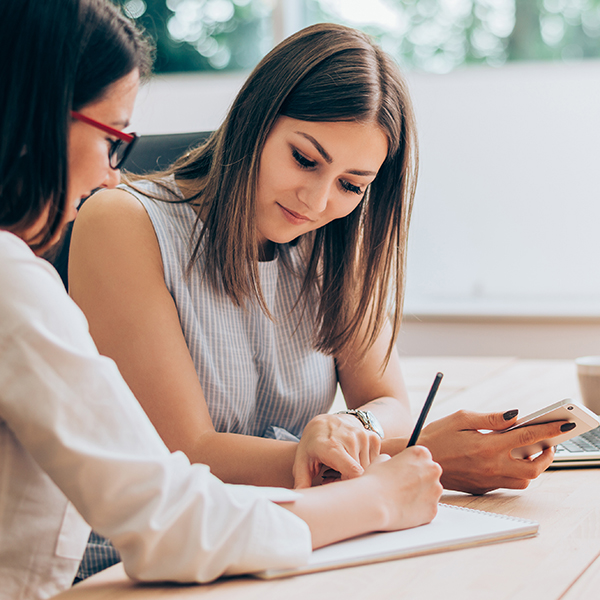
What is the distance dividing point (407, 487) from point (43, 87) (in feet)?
1.71

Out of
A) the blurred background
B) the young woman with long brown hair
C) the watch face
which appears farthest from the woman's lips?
the blurred background

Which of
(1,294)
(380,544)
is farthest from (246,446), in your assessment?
(1,294)

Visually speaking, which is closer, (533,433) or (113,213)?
(533,433)

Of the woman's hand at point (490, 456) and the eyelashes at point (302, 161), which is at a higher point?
the eyelashes at point (302, 161)

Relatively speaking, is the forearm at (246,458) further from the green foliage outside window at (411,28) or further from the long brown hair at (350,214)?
the green foliage outside window at (411,28)

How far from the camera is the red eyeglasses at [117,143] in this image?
0.69 m

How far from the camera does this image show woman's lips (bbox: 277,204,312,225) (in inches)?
45.7

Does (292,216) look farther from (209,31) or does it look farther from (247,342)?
(209,31)

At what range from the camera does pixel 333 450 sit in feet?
2.87

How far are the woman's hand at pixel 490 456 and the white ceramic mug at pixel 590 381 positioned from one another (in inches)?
19.3

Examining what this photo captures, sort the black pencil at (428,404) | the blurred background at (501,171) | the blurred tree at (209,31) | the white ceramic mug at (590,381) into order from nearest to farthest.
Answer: the black pencil at (428,404) < the white ceramic mug at (590,381) < the blurred background at (501,171) < the blurred tree at (209,31)

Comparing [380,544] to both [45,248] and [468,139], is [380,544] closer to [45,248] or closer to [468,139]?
[45,248]

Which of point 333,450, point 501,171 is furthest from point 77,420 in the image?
point 501,171

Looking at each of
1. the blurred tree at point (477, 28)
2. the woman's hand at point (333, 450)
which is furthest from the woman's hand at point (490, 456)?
the blurred tree at point (477, 28)
